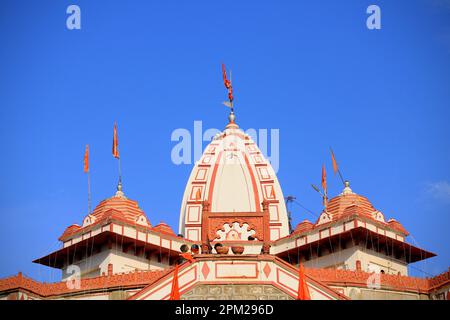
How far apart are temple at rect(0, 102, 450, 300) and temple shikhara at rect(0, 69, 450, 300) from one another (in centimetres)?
4

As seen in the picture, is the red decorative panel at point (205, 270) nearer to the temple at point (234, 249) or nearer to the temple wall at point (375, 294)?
the temple at point (234, 249)

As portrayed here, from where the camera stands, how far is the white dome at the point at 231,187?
43750 mm

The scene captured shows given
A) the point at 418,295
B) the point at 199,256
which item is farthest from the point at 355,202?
the point at 199,256

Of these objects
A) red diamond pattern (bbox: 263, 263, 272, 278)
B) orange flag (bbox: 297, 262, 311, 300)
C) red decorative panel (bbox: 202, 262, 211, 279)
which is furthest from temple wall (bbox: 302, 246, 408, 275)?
red decorative panel (bbox: 202, 262, 211, 279)

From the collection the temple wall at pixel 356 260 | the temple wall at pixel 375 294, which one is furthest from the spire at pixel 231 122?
the temple wall at pixel 375 294

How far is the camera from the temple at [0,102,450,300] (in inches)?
1009

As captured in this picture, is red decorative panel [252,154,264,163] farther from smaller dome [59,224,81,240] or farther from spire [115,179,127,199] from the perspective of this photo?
smaller dome [59,224,81,240]

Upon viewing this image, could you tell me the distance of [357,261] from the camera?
35656 millimetres

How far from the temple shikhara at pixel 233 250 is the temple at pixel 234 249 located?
39mm

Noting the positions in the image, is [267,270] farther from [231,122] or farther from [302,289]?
A: [231,122]

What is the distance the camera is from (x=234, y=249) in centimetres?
2597

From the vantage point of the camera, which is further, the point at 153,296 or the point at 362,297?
the point at 362,297
